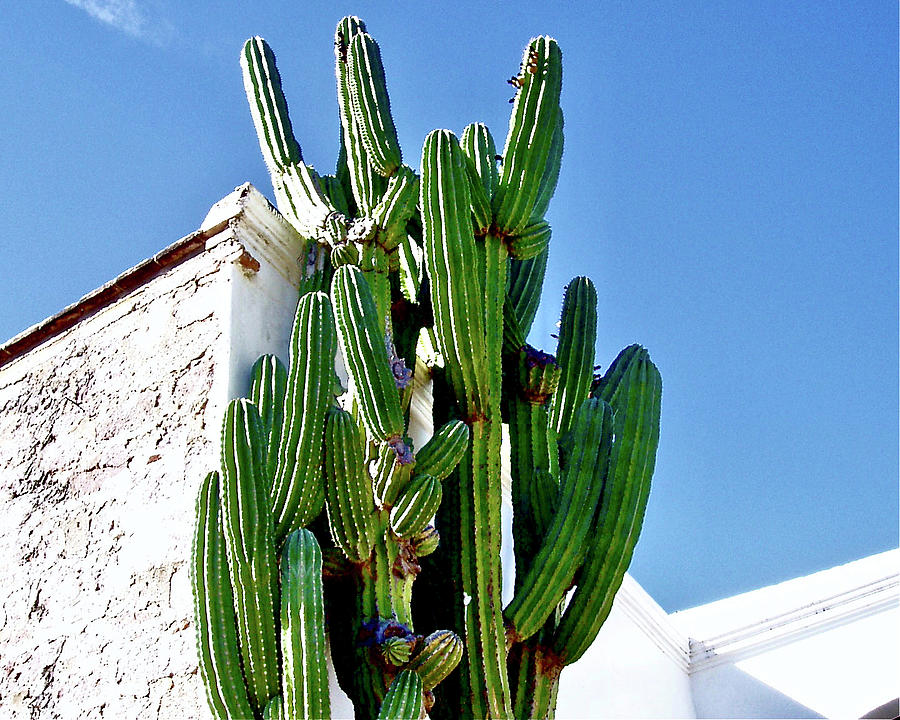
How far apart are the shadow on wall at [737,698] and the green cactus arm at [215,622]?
14.5 feet

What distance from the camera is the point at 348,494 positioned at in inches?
126

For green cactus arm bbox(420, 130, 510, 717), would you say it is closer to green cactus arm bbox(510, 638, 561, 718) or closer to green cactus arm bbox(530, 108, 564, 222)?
green cactus arm bbox(510, 638, 561, 718)

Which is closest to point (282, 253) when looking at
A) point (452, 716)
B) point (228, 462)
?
point (228, 462)

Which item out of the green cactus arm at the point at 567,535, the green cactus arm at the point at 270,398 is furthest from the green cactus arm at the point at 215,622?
the green cactus arm at the point at 567,535

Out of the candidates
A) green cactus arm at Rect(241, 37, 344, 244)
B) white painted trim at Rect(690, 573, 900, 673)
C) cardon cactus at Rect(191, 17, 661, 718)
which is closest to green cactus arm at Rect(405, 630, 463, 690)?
cardon cactus at Rect(191, 17, 661, 718)

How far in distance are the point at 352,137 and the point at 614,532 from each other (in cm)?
172

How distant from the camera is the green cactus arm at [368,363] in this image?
334cm

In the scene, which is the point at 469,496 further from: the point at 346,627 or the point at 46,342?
the point at 46,342

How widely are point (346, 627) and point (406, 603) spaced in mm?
191

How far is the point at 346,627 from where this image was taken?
3.26 m

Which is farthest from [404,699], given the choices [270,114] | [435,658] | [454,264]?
[270,114]

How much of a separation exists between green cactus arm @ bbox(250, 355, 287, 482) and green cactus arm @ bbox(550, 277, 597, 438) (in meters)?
1.08

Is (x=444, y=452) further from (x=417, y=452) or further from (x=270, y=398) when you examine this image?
(x=270, y=398)

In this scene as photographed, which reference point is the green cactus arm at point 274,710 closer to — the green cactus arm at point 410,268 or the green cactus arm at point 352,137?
the green cactus arm at point 410,268
